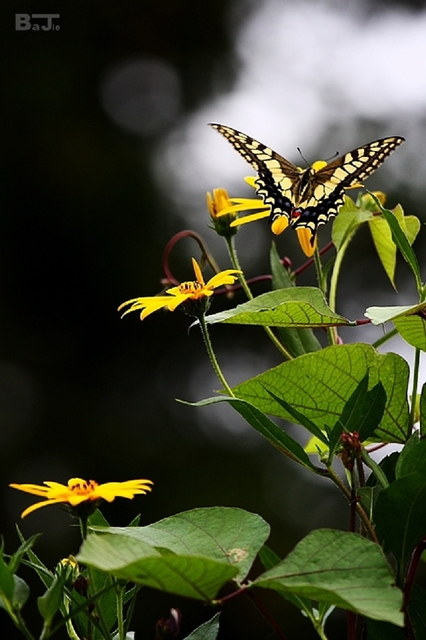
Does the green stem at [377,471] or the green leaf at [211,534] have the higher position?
the green stem at [377,471]

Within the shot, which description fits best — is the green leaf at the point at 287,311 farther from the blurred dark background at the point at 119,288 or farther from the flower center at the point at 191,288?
the blurred dark background at the point at 119,288

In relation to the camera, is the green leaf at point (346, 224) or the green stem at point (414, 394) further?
the green leaf at point (346, 224)

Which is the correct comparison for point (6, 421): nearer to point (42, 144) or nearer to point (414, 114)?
point (42, 144)

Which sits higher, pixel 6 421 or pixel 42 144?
pixel 42 144

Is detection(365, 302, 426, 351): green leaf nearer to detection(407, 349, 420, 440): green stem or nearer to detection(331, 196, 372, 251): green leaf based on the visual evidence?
detection(407, 349, 420, 440): green stem

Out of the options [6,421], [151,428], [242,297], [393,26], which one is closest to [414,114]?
[393,26]

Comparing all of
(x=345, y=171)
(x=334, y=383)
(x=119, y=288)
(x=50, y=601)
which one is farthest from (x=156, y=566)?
(x=119, y=288)

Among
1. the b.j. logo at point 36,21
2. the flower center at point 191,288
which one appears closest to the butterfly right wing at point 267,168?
the flower center at point 191,288
